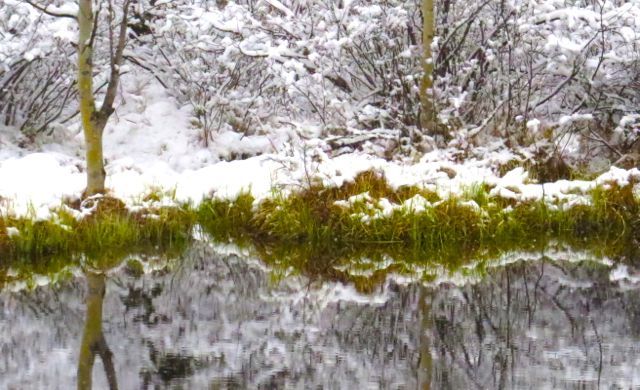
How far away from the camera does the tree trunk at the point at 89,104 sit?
8.78 meters

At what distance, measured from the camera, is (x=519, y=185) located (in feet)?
32.1

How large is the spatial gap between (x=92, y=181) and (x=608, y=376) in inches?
218

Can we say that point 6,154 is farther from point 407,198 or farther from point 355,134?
point 407,198

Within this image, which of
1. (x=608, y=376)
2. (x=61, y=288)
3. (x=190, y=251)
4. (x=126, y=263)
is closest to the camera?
(x=608, y=376)

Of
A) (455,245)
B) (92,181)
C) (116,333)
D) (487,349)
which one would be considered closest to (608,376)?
(487,349)

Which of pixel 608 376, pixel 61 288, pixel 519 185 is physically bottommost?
pixel 608 376

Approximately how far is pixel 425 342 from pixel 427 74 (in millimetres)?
5711

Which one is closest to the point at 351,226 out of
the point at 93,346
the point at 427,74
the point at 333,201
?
the point at 333,201

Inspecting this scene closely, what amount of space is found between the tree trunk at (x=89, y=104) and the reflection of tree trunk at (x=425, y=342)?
3.42 meters

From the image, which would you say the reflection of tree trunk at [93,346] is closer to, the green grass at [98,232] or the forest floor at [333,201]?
the green grass at [98,232]

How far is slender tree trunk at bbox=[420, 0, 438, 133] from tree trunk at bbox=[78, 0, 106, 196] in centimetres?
375

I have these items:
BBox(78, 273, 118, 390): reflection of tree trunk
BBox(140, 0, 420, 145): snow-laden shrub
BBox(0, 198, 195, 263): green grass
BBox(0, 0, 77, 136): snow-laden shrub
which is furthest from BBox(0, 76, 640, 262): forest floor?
BBox(0, 0, 77, 136): snow-laden shrub

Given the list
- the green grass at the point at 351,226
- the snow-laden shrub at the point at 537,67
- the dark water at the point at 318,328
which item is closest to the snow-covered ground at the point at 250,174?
the green grass at the point at 351,226

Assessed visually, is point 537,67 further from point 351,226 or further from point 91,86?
point 91,86
